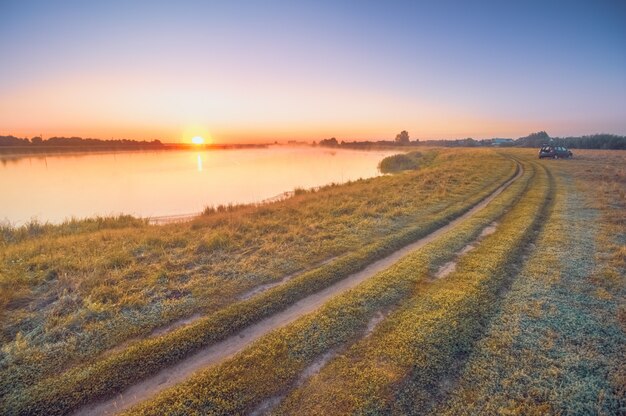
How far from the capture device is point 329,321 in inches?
251

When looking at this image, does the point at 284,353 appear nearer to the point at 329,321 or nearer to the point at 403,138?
the point at 329,321

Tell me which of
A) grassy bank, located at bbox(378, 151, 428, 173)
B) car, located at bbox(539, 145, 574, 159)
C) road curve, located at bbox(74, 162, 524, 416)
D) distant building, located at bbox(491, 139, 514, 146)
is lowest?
road curve, located at bbox(74, 162, 524, 416)

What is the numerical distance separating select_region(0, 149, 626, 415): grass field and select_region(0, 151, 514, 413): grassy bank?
0.04 meters

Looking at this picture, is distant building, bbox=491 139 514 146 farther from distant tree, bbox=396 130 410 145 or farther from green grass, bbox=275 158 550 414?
green grass, bbox=275 158 550 414

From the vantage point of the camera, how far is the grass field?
459 centimetres

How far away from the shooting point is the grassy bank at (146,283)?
516 centimetres

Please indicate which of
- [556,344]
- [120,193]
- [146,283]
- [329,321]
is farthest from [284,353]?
[120,193]

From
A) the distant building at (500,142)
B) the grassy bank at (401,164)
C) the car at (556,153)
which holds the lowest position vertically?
the grassy bank at (401,164)

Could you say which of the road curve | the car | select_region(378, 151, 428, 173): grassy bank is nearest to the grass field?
the road curve

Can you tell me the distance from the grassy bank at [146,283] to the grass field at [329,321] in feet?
0.13

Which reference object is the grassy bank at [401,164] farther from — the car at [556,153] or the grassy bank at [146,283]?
the grassy bank at [146,283]

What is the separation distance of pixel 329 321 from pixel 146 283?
5.53m

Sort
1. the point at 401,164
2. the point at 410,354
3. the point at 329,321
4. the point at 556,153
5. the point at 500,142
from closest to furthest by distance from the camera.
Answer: the point at 410,354, the point at 329,321, the point at 556,153, the point at 401,164, the point at 500,142

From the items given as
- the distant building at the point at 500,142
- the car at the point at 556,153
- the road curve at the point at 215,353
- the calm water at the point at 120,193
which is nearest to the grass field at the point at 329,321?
the road curve at the point at 215,353
